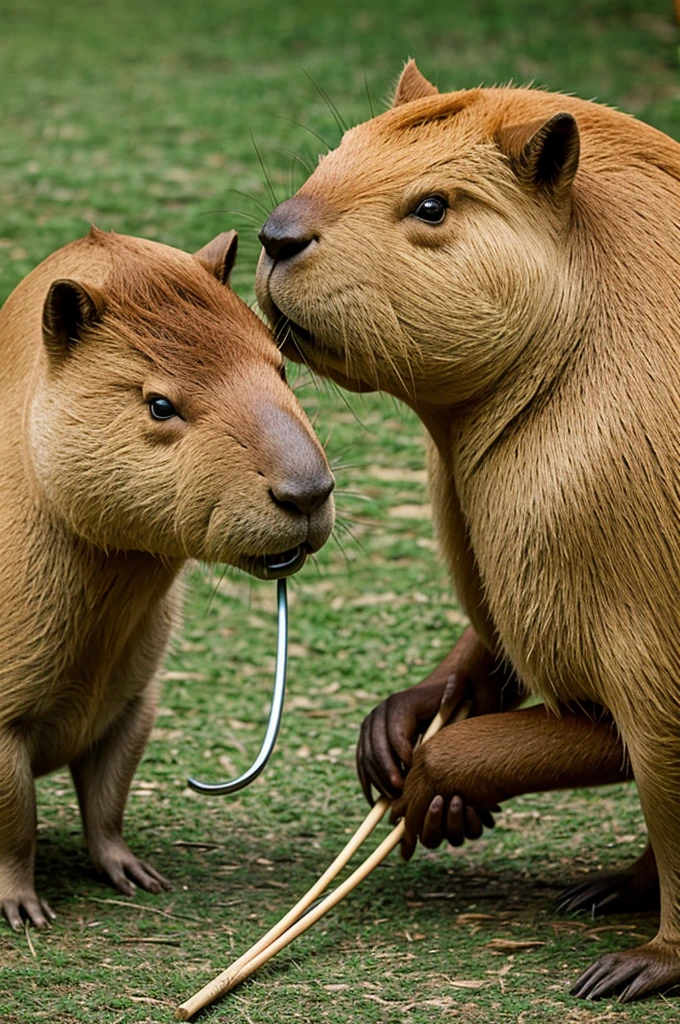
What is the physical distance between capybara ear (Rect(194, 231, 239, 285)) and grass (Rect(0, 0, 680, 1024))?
0.14 metres

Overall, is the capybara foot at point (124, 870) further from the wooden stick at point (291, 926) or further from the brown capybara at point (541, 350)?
the brown capybara at point (541, 350)

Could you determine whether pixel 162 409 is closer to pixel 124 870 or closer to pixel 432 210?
pixel 432 210

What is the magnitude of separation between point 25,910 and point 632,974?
1.72 m

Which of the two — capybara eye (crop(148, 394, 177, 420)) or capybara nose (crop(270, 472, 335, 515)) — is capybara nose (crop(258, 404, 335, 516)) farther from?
capybara eye (crop(148, 394, 177, 420))

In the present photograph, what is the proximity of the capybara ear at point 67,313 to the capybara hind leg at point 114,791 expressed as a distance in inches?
50.8

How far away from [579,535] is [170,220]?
595 cm

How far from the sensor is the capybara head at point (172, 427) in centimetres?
402

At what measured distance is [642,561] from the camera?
4094 mm

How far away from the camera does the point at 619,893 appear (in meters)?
4.91

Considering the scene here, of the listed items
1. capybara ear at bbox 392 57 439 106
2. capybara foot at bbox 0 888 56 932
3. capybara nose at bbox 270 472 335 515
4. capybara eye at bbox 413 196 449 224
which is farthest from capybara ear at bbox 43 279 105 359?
capybara foot at bbox 0 888 56 932

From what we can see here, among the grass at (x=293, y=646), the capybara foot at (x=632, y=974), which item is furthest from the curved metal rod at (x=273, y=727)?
the capybara foot at (x=632, y=974)

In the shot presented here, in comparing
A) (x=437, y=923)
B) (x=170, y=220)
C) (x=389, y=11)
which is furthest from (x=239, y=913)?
(x=389, y=11)

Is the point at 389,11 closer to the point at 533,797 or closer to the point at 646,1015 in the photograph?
the point at 533,797

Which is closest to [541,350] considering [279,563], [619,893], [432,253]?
[432,253]
